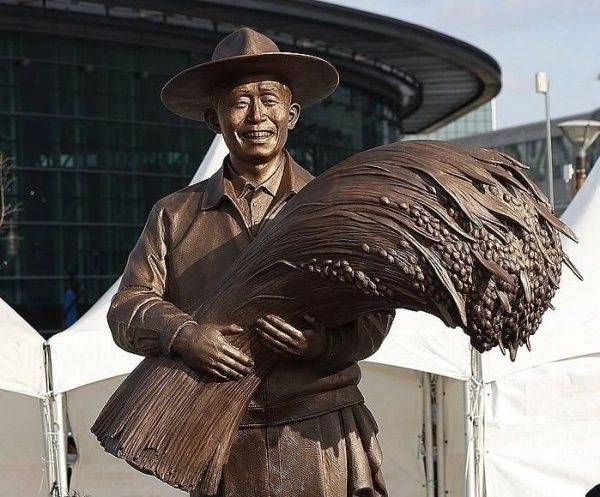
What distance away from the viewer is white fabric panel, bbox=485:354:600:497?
759cm

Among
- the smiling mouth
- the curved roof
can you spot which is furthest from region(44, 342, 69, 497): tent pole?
the curved roof

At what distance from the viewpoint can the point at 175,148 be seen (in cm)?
2741

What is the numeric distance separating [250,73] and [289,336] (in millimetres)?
647

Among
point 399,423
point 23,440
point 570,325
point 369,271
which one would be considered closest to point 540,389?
point 570,325

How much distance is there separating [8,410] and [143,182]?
740 inches

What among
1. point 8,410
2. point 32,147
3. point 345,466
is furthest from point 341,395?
point 32,147

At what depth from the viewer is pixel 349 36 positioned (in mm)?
28578

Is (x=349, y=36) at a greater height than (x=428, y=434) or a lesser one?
greater

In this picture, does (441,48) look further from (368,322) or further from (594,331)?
(368,322)

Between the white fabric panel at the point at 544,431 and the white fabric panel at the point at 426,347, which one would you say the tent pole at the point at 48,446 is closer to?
the white fabric panel at the point at 426,347

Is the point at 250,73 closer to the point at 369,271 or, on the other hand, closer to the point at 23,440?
the point at 369,271

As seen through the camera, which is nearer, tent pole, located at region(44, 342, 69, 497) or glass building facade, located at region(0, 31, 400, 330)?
tent pole, located at region(44, 342, 69, 497)

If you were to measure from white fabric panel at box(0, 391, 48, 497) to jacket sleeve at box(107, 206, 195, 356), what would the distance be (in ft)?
18.5

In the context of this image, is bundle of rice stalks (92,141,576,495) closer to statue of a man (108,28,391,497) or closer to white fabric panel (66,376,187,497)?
statue of a man (108,28,391,497)
